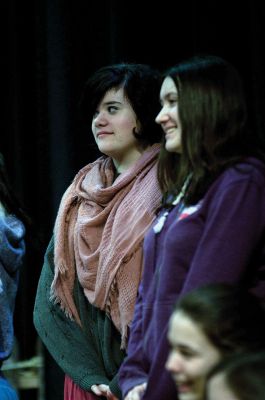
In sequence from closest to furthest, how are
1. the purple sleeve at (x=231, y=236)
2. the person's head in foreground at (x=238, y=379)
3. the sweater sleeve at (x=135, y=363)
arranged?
the person's head in foreground at (x=238, y=379)
the purple sleeve at (x=231, y=236)
the sweater sleeve at (x=135, y=363)

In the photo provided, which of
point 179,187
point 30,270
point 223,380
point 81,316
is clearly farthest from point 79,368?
point 30,270

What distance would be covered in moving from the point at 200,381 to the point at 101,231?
2.98 ft

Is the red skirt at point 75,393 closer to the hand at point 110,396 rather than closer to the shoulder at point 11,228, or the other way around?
the hand at point 110,396

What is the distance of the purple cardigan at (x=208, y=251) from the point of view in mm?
1998

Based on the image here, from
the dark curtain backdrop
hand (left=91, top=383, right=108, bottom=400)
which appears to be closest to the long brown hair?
hand (left=91, top=383, right=108, bottom=400)

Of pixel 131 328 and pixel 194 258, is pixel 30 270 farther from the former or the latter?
pixel 194 258

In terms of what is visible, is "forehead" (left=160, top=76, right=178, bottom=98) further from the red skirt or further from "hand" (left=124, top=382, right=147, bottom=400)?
the red skirt

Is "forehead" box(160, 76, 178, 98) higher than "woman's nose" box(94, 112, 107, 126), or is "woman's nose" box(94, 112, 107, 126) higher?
"forehead" box(160, 76, 178, 98)

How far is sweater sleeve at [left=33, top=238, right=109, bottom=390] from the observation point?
2.60m

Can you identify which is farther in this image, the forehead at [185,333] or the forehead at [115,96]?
the forehead at [115,96]

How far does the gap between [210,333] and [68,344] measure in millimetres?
900

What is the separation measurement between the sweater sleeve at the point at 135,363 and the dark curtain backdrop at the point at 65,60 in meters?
0.92

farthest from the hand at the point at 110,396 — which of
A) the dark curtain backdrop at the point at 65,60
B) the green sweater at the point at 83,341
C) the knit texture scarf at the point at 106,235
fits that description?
the dark curtain backdrop at the point at 65,60

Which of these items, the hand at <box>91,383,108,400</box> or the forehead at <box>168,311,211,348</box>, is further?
the hand at <box>91,383,108,400</box>
